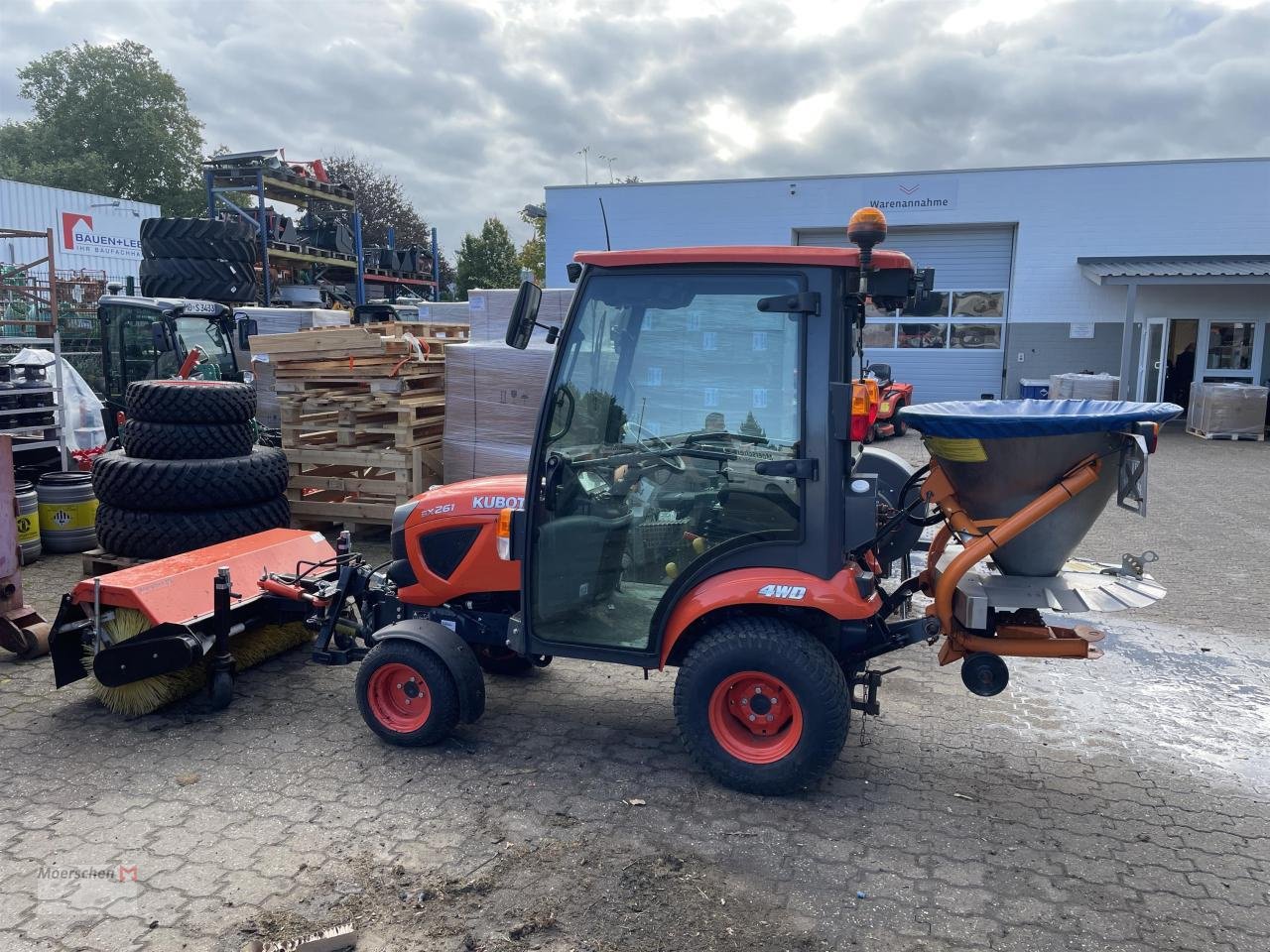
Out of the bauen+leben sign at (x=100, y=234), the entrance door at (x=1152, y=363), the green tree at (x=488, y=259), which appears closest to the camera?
the entrance door at (x=1152, y=363)

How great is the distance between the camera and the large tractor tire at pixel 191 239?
13828mm

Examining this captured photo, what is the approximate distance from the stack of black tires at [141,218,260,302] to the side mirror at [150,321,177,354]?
12.5 ft

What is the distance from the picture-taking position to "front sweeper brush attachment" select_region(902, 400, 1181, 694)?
11.5 feet

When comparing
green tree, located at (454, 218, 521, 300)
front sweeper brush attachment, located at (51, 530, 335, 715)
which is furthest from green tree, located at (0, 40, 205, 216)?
front sweeper brush attachment, located at (51, 530, 335, 715)

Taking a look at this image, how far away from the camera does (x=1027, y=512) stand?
3.61 metres

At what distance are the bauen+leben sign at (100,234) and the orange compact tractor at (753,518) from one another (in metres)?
28.4

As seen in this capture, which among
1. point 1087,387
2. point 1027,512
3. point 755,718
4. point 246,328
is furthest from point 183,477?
point 1087,387

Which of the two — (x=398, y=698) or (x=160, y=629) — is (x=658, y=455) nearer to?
(x=398, y=698)

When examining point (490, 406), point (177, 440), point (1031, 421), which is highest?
point (1031, 421)

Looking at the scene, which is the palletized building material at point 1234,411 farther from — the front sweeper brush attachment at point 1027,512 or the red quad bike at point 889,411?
the front sweeper brush attachment at point 1027,512

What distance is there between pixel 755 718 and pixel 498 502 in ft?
5.19

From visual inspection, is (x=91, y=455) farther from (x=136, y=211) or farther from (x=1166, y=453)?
(x=136, y=211)

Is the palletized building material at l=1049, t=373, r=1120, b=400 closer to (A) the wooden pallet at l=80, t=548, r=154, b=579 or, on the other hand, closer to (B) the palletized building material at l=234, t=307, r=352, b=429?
(B) the palletized building material at l=234, t=307, r=352, b=429

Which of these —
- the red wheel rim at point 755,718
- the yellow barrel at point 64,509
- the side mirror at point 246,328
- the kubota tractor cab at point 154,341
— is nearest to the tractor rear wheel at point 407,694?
the red wheel rim at point 755,718
